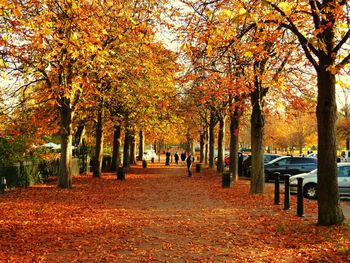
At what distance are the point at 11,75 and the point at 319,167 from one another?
13.2 meters

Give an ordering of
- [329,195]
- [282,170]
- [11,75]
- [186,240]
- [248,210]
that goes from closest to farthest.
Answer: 1. [186,240]
2. [329,195]
3. [248,210]
4. [11,75]
5. [282,170]

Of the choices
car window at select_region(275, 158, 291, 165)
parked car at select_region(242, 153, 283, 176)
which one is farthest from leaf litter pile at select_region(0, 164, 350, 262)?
parked car at select_region(242, 153, 283, 176)

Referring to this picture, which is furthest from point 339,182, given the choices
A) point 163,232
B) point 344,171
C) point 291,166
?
point 163,232

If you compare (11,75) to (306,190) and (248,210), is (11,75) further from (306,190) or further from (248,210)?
(306,190)

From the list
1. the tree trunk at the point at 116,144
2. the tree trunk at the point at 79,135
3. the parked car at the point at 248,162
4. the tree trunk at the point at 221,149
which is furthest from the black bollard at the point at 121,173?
the parked car at the point at 248,162

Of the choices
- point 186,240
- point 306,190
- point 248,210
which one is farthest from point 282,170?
point 186,240

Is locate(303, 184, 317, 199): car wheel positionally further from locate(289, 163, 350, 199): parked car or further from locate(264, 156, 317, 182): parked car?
locate(264, 156, 317, 182): parked car

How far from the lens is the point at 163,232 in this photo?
9539 millimetres

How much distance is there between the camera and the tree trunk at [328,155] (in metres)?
9.53

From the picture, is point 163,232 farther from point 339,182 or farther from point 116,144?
point 116,144

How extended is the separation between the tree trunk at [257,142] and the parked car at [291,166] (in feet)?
28.7

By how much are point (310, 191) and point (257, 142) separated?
3.12m

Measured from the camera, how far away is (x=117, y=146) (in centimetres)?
3491

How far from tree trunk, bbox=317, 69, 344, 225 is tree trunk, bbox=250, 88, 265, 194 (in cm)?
779
